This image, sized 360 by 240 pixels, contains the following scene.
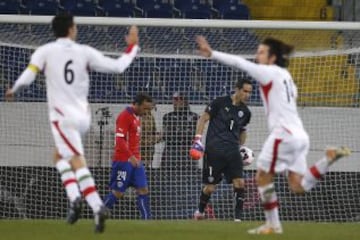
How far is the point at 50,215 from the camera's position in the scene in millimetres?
16672

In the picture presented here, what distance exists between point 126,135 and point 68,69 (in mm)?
5315

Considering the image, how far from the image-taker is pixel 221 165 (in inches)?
615

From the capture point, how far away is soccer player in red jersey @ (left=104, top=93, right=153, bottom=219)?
1580 cm

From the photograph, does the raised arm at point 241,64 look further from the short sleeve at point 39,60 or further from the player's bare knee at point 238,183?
the player's bare knee at point 238,183

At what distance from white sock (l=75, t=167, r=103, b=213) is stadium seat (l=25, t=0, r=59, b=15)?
32.9 feet

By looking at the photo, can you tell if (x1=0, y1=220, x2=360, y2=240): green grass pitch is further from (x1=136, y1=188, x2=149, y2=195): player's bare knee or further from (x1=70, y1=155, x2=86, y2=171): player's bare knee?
(x1=136, y1=188, x2=149, y2=195): player's bare knee

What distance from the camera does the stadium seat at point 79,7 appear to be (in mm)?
20484

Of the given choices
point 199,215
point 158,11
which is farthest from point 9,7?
point 199,215

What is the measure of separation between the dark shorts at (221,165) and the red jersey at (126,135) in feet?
3.82

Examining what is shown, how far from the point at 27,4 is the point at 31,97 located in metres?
4.81

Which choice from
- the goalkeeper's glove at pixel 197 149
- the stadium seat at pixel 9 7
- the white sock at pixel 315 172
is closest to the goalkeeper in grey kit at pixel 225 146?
the goalkeeper's glove at pixel 197 149

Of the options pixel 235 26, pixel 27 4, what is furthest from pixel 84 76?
pixel 27 4

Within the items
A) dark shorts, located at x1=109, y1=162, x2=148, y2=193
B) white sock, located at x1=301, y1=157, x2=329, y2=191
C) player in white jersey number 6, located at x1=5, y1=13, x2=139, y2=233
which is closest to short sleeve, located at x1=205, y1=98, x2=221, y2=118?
dark shorts, located at x1=109, y1=162, x2=148, y2=193

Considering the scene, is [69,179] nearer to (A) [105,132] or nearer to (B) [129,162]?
(B) [129,162]
